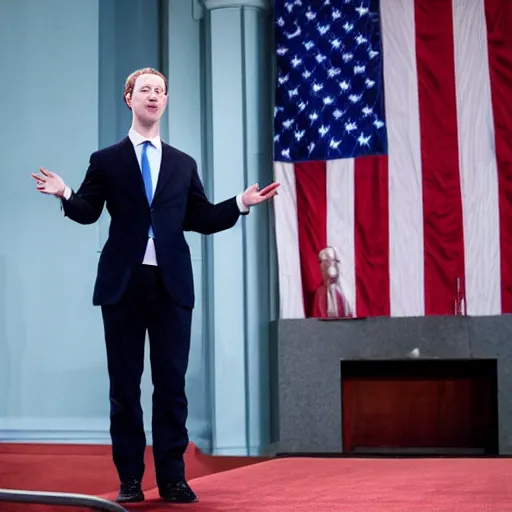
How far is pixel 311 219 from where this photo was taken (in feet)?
25.2

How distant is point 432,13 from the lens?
7.57 metres

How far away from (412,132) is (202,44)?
1.88 m

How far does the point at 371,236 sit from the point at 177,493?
14.6 feet

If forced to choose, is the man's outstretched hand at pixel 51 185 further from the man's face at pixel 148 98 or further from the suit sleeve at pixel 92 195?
the man's face at pixel 148 98

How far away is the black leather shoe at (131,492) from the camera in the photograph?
11.0 feet

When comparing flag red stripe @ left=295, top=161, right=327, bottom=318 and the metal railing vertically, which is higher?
flag red stripe @ left=295, top=161, right=327, bottom=318

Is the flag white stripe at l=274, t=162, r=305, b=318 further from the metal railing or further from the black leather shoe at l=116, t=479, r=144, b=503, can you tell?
the metal railing

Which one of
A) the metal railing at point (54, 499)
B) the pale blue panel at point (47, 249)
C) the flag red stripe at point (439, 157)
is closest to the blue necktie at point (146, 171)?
the metal railing at point (54, 499)

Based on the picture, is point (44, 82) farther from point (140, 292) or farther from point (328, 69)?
point (140, 292)

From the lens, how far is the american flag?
738 centimetres

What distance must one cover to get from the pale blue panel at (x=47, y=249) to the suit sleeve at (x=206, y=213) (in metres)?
3.91

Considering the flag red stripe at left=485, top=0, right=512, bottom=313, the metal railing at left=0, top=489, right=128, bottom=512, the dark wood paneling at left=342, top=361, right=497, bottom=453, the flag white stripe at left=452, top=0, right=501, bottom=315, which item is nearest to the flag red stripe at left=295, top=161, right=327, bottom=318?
the dark wood paneling at left=342, top=361, right=497, bottom=453

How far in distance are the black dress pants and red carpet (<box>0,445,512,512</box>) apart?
176 millimetres

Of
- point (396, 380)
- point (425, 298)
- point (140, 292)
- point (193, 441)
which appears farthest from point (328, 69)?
point (140, 292)
